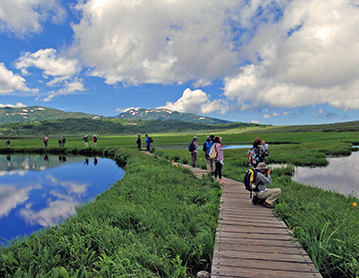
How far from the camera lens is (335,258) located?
518 cm

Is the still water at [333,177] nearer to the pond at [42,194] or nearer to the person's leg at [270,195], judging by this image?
the person's leg at [270,195]

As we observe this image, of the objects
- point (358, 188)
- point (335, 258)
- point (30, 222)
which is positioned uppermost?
point (335, 258)

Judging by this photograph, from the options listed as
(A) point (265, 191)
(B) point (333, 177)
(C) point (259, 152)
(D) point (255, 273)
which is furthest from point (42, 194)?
(B) point (333, 177)

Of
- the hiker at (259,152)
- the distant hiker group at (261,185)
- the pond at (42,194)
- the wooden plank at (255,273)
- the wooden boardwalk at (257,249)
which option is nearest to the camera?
the wooden plank at (255,273)

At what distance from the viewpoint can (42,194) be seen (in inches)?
752

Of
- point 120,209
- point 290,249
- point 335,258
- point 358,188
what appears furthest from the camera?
point 358,188

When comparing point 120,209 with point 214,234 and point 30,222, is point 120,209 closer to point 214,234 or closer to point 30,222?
point 214,234

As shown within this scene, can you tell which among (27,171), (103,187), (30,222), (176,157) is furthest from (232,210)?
(27,171)

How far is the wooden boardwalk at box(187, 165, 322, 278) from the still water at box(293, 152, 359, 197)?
11.1 meters

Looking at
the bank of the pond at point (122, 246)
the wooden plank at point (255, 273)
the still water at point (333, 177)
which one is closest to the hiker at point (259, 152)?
the bank of the pond at point (122, 246)

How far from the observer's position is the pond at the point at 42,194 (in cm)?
1314

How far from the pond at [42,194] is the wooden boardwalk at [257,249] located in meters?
5.38

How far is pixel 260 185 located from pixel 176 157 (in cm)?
1946

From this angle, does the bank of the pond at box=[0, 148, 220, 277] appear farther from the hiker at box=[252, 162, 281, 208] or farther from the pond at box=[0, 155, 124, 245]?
the hiker at box=[252, 162, 281, 208]
